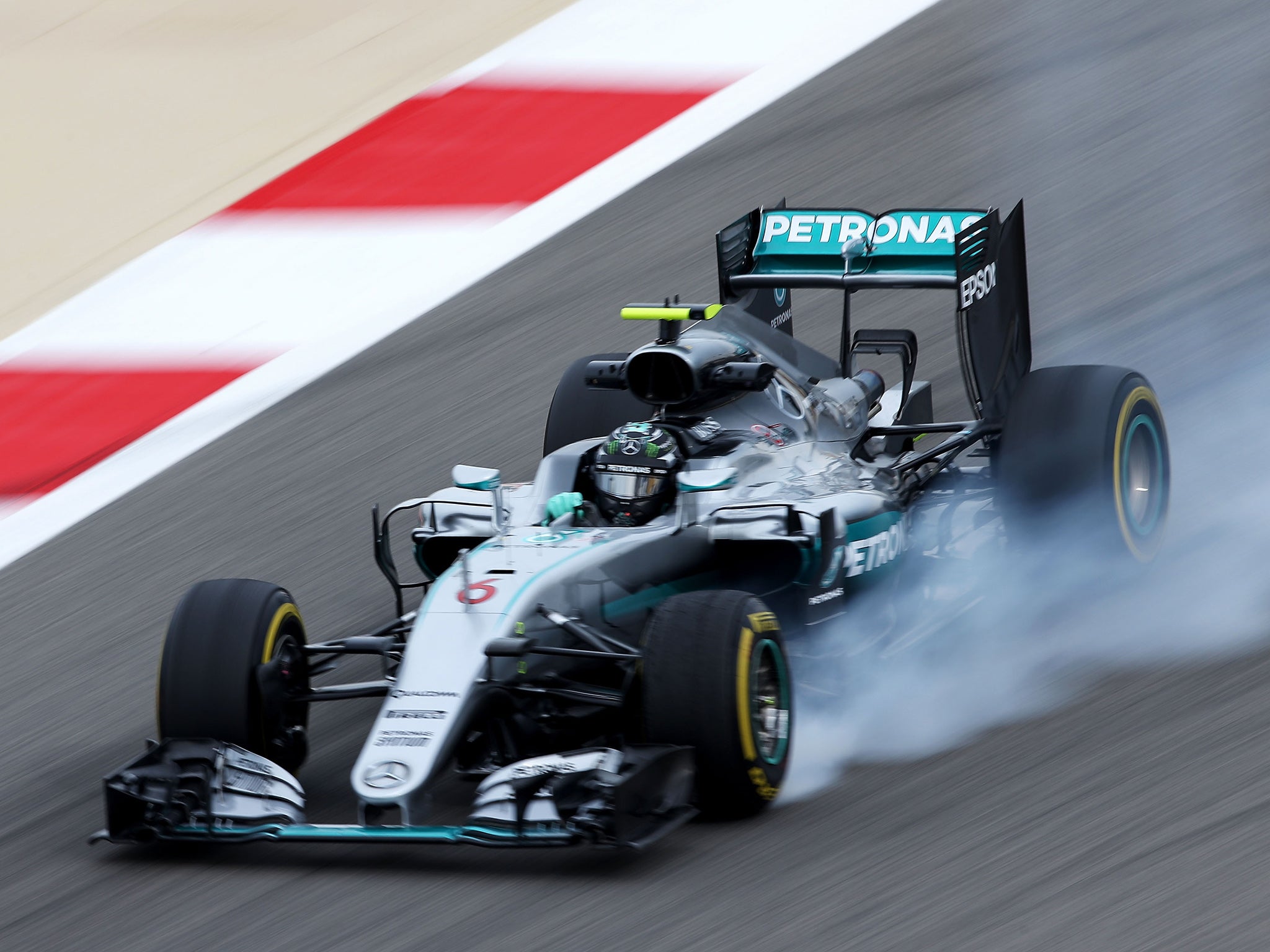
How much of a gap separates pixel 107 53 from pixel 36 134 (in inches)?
46.4

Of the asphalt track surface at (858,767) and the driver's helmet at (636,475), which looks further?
the driver's helmet at (636,475)

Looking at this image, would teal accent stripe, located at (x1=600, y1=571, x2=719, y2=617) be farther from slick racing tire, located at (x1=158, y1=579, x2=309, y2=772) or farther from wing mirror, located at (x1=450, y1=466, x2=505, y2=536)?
slick racing tire, located at (x1=158, y1=579, x2=309, y2=772)

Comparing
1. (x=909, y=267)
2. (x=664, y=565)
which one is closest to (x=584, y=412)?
(x=909, y=267)

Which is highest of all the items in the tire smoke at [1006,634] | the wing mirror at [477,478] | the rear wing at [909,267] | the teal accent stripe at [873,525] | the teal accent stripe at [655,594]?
the rear wing at [909,267]

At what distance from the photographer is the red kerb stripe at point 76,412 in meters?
9.90

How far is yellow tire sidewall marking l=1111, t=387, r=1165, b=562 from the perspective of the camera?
7402mm

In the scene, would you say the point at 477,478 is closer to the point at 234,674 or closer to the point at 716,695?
the point at 234,674

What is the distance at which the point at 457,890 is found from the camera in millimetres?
5730

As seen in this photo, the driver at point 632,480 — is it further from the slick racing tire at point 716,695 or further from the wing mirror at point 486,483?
the slick racing tire at point 716,695

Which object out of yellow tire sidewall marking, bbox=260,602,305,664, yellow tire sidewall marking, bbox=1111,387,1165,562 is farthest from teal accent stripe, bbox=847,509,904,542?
yellow tire sidewall marking, bbox=260,602,305,664

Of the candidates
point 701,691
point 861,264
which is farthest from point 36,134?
point 701,691

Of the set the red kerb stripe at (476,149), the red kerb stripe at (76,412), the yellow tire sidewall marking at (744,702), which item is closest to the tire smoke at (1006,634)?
the yellow tire sidewall marking at (744,702)

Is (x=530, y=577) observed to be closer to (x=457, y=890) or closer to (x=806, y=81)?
(x=457, y=890)

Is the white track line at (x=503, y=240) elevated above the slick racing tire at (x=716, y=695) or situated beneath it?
elevated above
